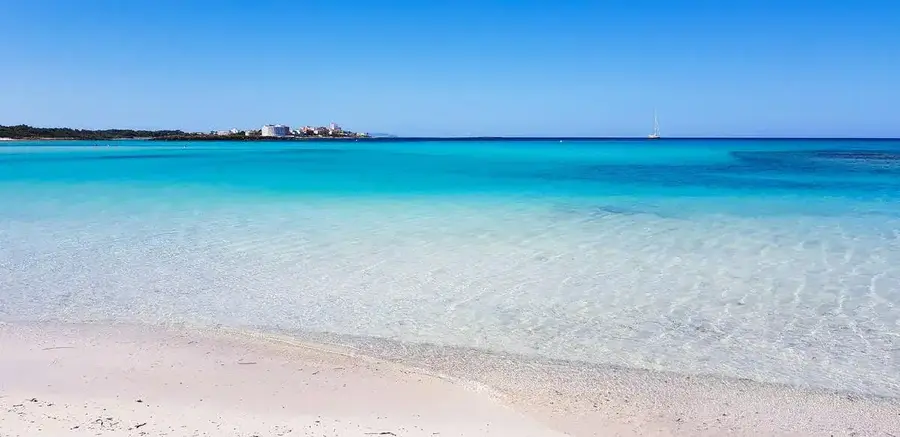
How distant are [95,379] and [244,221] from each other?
6932 mm

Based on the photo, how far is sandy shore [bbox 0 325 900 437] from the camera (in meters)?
3.09

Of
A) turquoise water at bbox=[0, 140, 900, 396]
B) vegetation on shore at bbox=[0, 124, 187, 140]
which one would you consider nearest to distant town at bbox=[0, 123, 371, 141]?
vegetation on shore at bbox=[0, 124, 187, 140]

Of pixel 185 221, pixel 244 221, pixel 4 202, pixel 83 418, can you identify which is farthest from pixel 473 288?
pixel 4 202

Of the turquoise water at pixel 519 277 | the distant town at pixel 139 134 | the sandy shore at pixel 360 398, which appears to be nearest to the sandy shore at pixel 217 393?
the sandy shore at pixel 360 398

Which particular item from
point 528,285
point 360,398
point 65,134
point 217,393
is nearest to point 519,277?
point 528,285

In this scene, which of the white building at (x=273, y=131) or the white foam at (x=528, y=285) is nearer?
the white foam at (x=528, y=285)

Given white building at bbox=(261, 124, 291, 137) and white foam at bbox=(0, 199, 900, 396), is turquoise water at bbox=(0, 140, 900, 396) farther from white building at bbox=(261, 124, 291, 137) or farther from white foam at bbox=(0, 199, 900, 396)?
white building at bbox=(261, 124, 291, 137)

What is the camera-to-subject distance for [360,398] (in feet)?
11.3

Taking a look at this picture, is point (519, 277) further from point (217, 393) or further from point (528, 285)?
point (217, 393)

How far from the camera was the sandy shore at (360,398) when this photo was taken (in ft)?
10.1

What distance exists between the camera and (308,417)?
3.17 m

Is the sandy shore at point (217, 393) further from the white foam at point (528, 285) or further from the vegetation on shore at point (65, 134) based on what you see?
the vegetation on shore at point (65, 134)

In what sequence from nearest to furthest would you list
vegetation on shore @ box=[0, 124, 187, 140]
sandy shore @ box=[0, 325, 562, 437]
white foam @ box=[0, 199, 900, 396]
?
sandy shore @ box=[0, 325, 562, 437] → white foam @ box=[0, 199, 900, 396] → vegetation on shore @ box=[0, 124, 187, 140]

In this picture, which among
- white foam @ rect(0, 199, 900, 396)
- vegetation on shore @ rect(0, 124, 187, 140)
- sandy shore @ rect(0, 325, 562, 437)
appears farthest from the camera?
vegetation on shore @ rect(0, 124, 187, 140)
